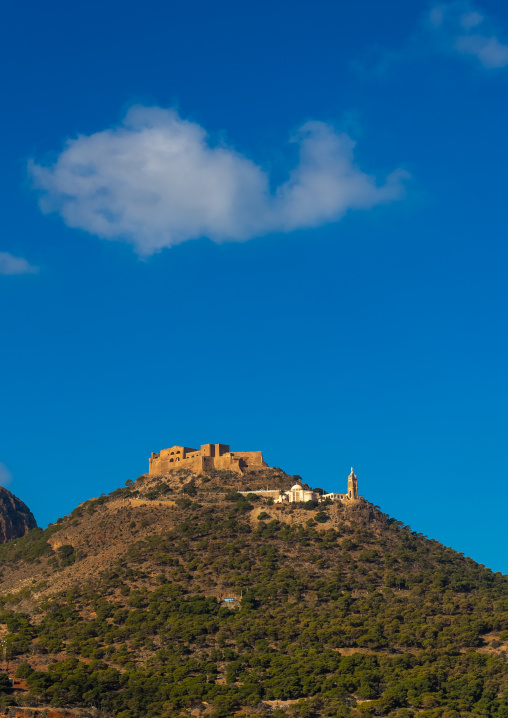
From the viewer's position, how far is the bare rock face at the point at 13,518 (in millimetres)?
175875

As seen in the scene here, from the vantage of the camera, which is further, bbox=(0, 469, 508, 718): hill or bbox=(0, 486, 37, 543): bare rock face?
bbox=(0, 486, 37, 543): bare rock face

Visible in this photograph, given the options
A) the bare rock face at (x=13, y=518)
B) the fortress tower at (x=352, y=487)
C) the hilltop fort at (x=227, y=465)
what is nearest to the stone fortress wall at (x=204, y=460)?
the hilltop fort at (x=227, y=465)

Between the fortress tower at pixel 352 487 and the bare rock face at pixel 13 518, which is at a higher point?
the bare rock face at pixel 13 518

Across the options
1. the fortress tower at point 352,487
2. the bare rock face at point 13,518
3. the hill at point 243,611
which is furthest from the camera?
the bare rock face at point 13,518

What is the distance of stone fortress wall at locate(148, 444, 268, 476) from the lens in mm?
146625

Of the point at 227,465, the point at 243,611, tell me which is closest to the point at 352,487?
the point at 227,465

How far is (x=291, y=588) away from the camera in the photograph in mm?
118000

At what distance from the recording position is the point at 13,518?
17912 centimetres

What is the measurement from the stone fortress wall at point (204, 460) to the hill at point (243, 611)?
5.02ft

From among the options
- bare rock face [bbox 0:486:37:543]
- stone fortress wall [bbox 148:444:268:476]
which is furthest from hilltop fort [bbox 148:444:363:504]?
bare rock face [bbox 0:486:37:543]

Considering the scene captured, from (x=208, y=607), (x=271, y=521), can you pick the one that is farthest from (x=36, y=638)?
(x=271, y=521)

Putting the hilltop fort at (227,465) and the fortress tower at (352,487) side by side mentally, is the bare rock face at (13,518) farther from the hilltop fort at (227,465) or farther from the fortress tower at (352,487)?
the fortress tower at (352,487)

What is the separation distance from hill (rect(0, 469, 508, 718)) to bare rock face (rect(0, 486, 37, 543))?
2550 centimetres

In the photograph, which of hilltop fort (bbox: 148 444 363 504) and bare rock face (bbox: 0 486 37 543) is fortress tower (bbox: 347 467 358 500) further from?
bare rock face (bbox: 0 486 37 543)
